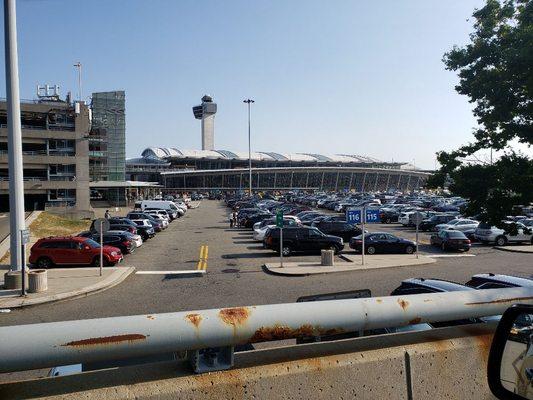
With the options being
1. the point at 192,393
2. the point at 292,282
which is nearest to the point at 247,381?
the point at 192,393

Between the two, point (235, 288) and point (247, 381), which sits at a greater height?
point (247, 381)

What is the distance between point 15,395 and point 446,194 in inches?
371

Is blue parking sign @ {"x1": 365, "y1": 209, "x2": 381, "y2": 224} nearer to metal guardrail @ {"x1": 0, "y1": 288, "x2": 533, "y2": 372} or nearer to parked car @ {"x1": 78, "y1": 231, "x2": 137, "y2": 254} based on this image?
parked car @ {"x1": 78, "y1": 231, "x2": 137, "y2": 254}

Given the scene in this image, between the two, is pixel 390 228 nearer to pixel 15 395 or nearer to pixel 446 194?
pixel 446 194

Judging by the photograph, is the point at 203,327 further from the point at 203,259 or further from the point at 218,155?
the point at 218,155

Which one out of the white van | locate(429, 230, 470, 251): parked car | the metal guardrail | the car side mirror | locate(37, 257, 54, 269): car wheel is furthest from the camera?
the white van

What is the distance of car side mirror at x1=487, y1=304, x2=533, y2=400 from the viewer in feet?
7.49

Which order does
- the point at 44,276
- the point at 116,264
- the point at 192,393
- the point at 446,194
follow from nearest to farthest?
the point at 192,393 < the point at 446,194 < the point at 44,276 < the point at 116,264

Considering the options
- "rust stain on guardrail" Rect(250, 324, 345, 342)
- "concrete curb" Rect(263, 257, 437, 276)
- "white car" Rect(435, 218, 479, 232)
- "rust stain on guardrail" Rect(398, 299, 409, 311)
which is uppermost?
"rust stain on guardrail" Rect(398, 299, 409, 311)

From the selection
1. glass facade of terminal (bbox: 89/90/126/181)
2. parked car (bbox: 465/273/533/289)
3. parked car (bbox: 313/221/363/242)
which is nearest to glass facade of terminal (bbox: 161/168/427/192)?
glass facade of terminal (bbox: 89/90/126/181)

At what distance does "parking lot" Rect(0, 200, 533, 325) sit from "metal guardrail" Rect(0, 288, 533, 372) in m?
12.9

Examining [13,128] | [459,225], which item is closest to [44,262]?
[13,128]

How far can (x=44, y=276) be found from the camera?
58.1ft

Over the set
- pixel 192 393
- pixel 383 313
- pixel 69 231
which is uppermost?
pixel 383 313
